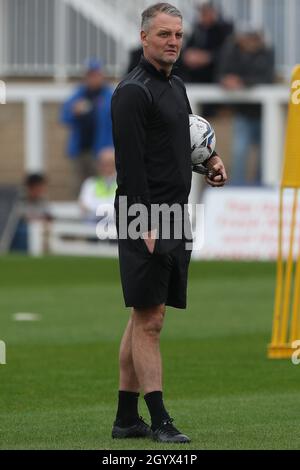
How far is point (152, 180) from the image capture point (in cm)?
828

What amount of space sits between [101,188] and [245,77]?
11.3 ft

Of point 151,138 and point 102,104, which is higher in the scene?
point 151,138

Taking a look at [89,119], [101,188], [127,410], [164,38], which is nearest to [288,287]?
[127,410]

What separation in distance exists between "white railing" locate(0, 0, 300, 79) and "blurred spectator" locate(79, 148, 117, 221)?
12.8ft

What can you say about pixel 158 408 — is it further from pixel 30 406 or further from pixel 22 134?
pixel 22 134

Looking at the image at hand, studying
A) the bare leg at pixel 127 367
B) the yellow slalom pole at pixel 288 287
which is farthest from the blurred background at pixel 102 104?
the bare leg at pixel 127 367

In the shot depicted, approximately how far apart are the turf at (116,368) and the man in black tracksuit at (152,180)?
Answer: 0.48 meters

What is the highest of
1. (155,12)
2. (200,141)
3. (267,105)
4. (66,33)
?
(155,12)

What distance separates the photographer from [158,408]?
831cm

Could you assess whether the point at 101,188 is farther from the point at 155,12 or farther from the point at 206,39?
the point at 155,12

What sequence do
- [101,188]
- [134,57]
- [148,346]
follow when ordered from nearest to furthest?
[148,346]
[101,188]
[134,57]

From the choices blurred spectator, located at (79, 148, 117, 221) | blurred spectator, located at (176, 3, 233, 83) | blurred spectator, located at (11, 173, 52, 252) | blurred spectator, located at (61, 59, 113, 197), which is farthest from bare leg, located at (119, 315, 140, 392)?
blurred spectator, located at (176, 3, 233, 83)

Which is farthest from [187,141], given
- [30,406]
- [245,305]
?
[245,305]
